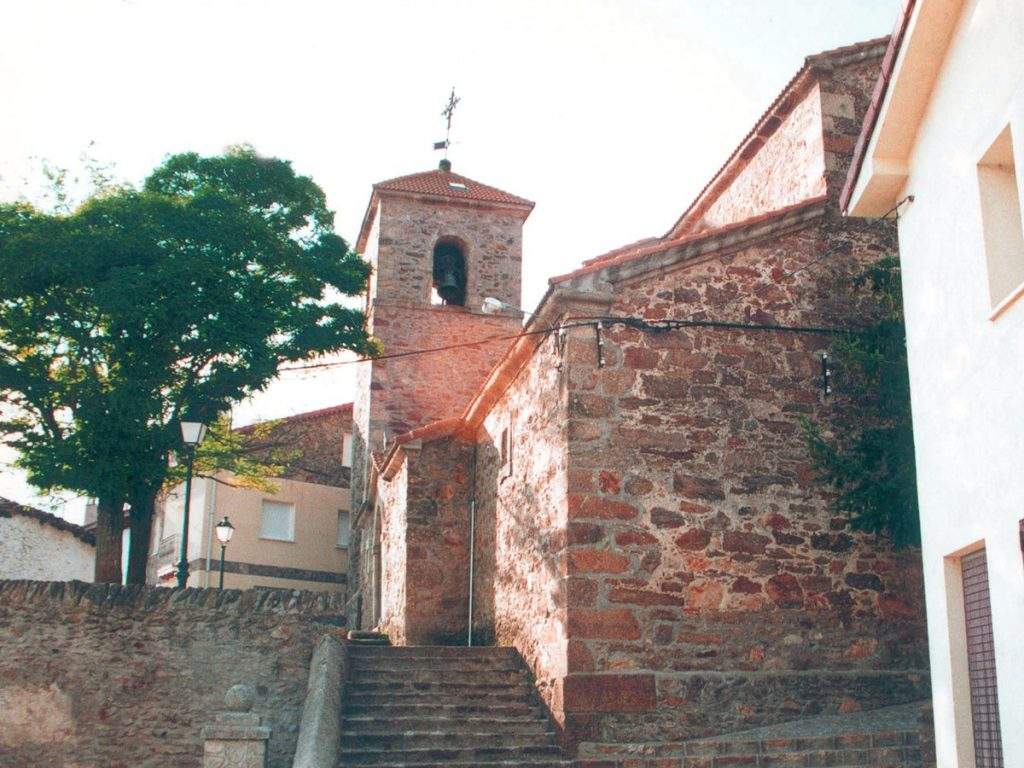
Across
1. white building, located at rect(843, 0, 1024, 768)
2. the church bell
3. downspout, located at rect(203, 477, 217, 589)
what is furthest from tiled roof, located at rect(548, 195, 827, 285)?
downspout, located at rect(203, 477, 217, 589)

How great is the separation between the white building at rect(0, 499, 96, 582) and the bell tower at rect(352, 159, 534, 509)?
19.9 feet

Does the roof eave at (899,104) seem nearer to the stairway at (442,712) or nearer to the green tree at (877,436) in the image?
the green tree at (877,436)

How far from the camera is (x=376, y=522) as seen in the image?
22.1 m

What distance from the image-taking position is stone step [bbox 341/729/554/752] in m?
11.5

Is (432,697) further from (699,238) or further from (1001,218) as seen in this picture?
(1001,218)

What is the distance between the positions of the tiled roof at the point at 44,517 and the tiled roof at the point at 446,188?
10036mm

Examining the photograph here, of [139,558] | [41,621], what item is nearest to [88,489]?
[139,558]

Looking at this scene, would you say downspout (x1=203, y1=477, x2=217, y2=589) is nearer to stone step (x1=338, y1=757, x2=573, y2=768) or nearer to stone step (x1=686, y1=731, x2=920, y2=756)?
stone step (x1=338, y1=757, x2=573, y2=768)

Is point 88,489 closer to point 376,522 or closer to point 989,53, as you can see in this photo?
point 376,522

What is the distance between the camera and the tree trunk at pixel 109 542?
15.9m

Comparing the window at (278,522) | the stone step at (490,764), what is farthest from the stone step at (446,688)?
the window at (278,522)

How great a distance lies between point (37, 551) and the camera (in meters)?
23.4

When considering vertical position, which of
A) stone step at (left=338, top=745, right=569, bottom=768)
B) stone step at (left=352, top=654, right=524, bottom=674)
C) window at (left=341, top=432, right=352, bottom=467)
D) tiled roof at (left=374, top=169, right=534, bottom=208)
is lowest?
stone step at (left=338, top=745, right=569, bottom=768)

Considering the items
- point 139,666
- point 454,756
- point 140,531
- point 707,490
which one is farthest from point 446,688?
point 140,531
